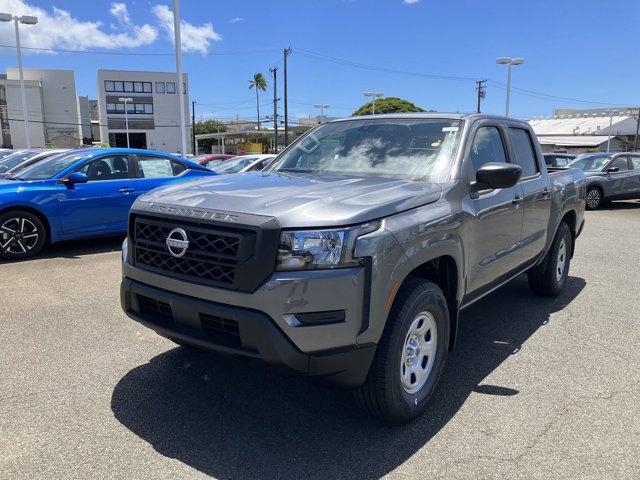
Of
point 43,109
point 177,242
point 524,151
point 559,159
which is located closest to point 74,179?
point 177,242

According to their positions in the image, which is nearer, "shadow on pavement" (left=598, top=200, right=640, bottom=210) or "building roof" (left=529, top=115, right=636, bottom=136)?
"shadow on pavement" (left=598, top=200, right=640, bottom=210)

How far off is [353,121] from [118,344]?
8.75 ft

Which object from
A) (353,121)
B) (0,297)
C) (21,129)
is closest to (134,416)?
(353,121)

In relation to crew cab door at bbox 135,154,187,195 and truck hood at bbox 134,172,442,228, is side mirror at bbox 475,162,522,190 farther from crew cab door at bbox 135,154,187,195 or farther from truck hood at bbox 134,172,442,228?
crew cab door at bbox 135,154,187,195

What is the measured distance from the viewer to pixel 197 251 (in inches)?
112

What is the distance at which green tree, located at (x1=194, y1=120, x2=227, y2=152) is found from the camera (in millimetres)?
89312

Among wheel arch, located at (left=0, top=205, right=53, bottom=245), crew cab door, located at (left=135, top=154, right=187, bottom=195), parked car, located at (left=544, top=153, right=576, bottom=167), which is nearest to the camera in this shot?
wheel arch, located at (left=0, top=205, right=53, bottom=245)

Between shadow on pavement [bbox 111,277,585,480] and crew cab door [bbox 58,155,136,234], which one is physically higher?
crew cab door [bbox 58,155,136,234]

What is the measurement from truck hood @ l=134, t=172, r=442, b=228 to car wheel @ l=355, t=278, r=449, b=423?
532mm

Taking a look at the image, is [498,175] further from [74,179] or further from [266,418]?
[74,179]

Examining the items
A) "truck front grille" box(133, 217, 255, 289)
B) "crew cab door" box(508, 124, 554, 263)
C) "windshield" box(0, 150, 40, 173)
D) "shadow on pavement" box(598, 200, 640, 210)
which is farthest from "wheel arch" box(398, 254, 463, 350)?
"shadow on pavement" box(598, 200, 640, 210)

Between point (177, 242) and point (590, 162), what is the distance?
633 inches

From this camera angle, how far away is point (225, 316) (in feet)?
8.78

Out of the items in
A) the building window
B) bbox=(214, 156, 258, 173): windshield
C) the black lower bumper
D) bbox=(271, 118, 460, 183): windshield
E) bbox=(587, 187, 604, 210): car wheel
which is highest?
the building window
